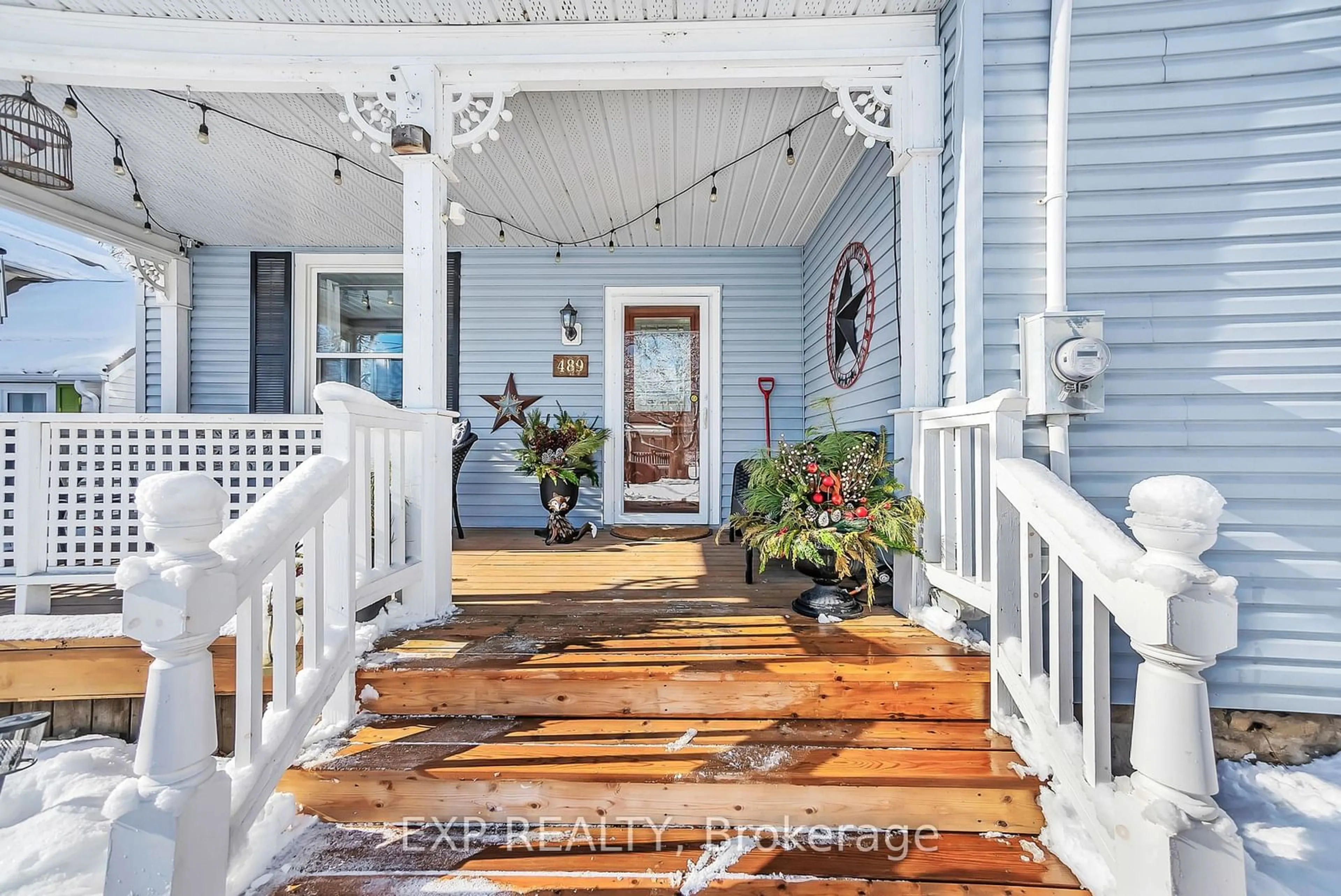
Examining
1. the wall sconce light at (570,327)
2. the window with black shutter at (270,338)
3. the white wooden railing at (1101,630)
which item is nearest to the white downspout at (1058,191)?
the white wooden railing at (1101,630)

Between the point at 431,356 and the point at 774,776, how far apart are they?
1992 millimetres

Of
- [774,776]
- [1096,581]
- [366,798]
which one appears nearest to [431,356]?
[366,798]

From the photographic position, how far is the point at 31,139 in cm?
269

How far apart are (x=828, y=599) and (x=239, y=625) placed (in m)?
1.88

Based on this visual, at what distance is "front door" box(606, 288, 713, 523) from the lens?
4645mm

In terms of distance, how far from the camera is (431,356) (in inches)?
90.6

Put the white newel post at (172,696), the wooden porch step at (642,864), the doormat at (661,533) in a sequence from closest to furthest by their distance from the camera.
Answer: the white newel post at (172,696)
the wooden porch step at (642,864)
the doormat at (661,533)

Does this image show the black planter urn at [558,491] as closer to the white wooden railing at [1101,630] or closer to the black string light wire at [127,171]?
the white wooden railing at [1101,630]

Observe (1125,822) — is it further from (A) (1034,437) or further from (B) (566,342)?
(B) (566,342)

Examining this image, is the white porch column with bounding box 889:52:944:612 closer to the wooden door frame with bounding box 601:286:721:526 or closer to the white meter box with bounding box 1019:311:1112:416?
the white meter box with bounding box 1019:311:1112:416

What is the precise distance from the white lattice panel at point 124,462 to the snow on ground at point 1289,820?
11.5 feet

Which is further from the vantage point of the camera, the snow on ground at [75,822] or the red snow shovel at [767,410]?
the red snow shovel at [767,410]

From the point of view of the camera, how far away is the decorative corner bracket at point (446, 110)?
2.26m

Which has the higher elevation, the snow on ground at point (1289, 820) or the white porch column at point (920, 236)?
the white porch column at point (920, 236)
